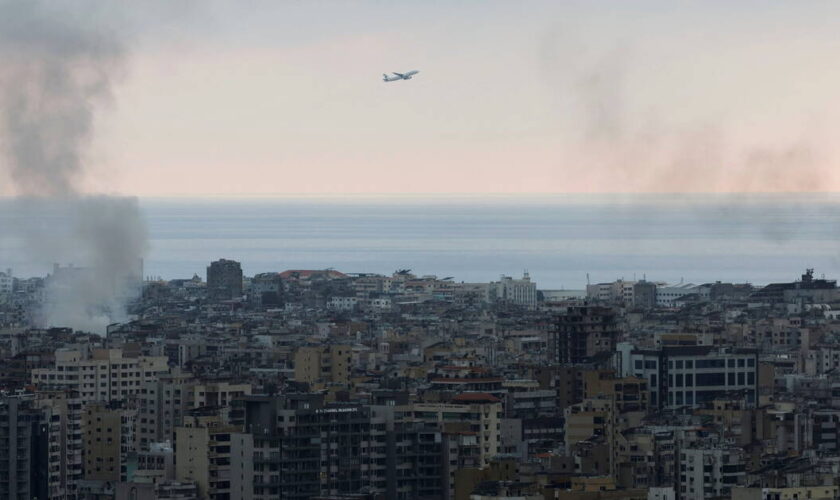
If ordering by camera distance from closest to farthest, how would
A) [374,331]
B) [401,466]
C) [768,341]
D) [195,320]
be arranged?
[401,466] → [768,341] → [374,331] → [195,320]

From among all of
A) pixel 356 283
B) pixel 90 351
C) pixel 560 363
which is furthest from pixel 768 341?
pixel 356 283

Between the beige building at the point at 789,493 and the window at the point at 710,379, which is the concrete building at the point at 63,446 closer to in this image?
the beige building at the point at 789,493

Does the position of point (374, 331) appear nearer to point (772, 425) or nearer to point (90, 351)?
point (90, 351)

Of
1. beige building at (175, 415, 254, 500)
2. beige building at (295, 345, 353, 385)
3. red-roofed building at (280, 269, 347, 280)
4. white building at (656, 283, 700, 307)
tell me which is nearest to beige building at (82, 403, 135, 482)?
beige building at (175, 415, 254, 500)

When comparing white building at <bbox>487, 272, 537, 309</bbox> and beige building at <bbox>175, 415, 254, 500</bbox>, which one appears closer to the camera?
beige building at <bbox>175, 415, 254, 500</bbox>

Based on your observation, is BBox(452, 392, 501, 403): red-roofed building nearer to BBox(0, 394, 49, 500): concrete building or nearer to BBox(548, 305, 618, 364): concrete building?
BBox(0, 394, 49, 500): concrete building

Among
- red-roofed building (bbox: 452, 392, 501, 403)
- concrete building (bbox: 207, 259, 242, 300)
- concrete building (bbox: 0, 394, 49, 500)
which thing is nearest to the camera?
concrete building (bbox: 0, 394, 49, 500)

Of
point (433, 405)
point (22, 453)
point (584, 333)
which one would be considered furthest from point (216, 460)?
point (584, 333)

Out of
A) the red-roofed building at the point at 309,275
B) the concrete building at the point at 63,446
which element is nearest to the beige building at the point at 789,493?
the concrete building at the point at 63,446
